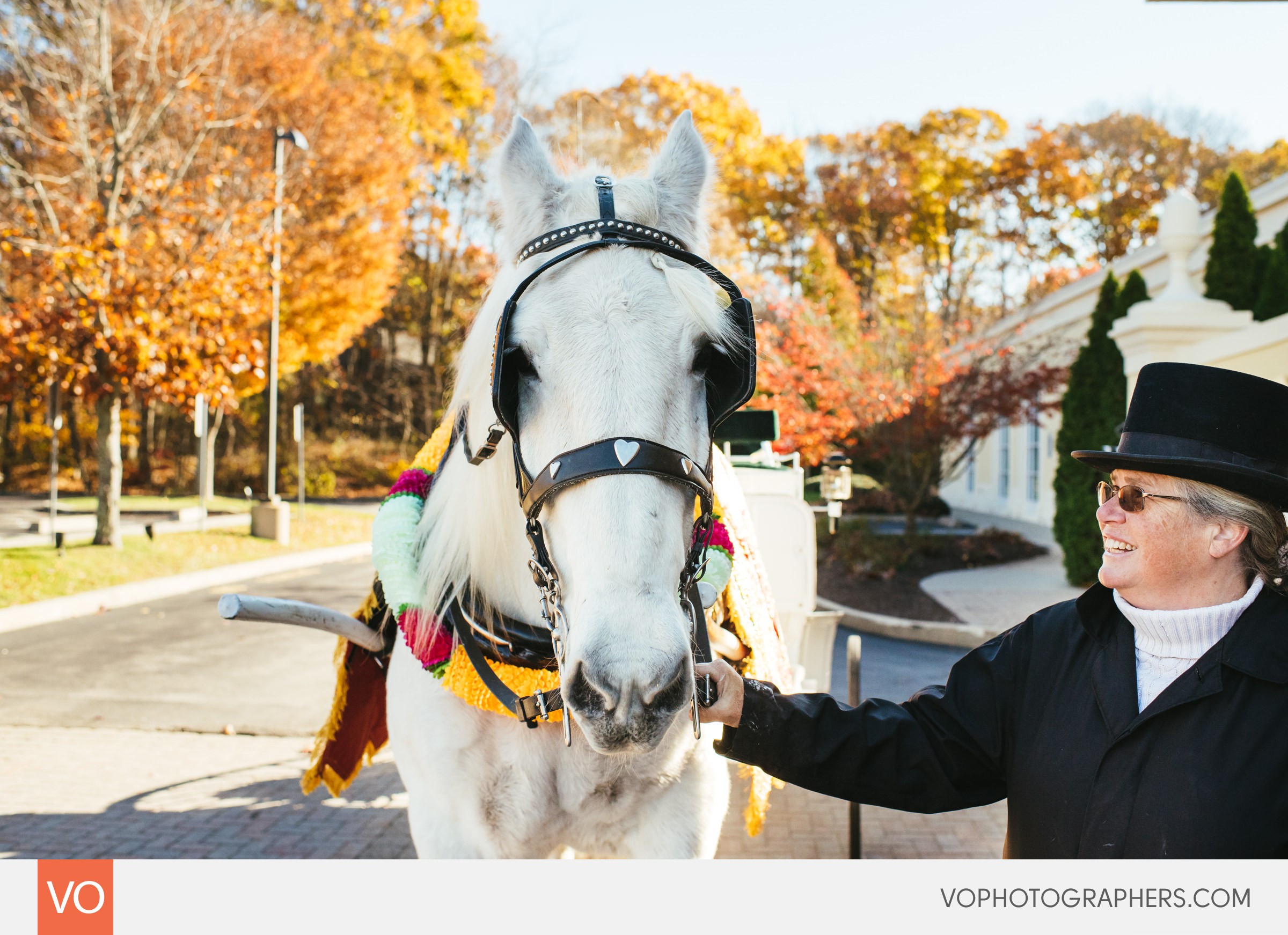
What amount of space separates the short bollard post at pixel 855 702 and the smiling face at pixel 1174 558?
215 cm

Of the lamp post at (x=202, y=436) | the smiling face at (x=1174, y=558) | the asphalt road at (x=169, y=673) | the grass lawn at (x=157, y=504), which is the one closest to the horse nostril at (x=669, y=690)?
the smiling face at (x=1174, y=558)

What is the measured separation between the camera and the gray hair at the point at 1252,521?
1.61 metres

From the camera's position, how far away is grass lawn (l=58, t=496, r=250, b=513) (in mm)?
17375

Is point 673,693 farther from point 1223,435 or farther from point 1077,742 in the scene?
point 1223,435

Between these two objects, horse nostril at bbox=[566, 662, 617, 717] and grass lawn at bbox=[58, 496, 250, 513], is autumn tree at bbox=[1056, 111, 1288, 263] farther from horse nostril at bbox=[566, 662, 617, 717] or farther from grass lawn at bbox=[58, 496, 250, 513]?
horse nostril at bbox=[566, 662, 617, 717]

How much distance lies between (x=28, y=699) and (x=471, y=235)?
17186 millimetres

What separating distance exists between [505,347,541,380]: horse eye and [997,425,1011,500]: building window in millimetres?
21703

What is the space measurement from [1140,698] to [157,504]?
20989 mm

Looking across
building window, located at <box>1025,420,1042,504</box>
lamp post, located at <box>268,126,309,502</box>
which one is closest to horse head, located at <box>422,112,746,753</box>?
lamp post, located at <box>268,126,309,502</box>

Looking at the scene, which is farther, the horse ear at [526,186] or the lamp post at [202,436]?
the lamp post at [202,436]
